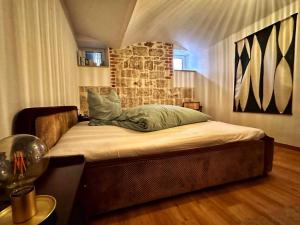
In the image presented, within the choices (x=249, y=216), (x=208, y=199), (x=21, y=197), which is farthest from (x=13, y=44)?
(x=249, y=216)

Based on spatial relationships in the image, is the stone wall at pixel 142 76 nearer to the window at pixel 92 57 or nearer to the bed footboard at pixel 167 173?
the window at pixel 92 57

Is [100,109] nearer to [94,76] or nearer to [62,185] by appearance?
[62,185]

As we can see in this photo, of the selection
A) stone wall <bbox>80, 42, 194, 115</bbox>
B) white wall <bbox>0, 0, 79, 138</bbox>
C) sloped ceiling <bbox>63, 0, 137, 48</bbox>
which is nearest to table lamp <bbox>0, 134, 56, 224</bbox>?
white wall <bbox>0, 0, 79, 138</bbox>

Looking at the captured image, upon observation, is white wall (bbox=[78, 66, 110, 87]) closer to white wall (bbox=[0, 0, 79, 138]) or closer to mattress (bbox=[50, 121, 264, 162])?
white wall (bbox=[0, 0, 79, 138])

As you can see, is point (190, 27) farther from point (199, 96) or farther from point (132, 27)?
point (199, 96)

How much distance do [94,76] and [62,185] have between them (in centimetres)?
321

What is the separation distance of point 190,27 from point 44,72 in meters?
2.78

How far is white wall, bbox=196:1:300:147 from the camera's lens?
2338mm

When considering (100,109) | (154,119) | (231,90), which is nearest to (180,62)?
(231,90)

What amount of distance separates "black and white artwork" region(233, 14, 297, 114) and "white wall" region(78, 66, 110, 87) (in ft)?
8.91

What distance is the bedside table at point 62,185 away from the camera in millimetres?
465

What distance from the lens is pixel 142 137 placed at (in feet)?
4.31

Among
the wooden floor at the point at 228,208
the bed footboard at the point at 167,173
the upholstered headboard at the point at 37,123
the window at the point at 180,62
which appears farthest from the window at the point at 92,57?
the wooden floor at the point at 228,208

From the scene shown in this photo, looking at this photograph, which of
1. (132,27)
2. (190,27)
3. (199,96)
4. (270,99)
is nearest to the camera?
(270,99)
